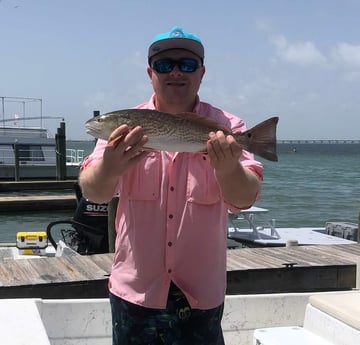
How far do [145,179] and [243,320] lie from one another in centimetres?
233

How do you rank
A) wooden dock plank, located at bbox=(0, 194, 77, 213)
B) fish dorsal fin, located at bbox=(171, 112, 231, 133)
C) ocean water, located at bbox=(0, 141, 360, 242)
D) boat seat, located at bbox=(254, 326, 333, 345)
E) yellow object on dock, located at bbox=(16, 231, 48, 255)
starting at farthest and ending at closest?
wooden dock plank, located at bbox=(0, 194, 77, 213), ocean water, located at bbox=(0, 141, 360, 242), yellow object on dock, located at bbox=(16, 231, 48, 255), boat seat, located at bbox=(254, 326, 333, 345), fish dorsal fin, located at bbox=(171, 112, 231, 133)

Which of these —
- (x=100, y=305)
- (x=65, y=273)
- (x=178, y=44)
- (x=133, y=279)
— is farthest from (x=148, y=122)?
(x=65, y=273)

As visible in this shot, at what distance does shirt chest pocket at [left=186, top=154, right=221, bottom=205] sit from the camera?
7.33 ft

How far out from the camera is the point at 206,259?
2264mm

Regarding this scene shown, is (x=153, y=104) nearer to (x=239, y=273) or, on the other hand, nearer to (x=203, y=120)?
(x=203, y=120)

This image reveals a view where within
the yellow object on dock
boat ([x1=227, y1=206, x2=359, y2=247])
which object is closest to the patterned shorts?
the yellow object on dock

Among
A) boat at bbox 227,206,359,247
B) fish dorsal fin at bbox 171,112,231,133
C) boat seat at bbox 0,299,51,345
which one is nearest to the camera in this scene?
fish dorsal fin at bbox 171,112,231,133

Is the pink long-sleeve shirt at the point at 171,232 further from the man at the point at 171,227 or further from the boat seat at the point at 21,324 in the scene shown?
the boat seat at the point at 21,324

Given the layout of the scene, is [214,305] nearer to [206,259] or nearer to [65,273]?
[206,259]

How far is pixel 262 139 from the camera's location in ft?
7.31

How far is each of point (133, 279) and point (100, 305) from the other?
177 centimetres

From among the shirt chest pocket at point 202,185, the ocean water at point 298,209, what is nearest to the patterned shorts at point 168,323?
the shirt chest pocket at point 202,185

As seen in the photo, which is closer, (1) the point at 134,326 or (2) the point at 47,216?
(1) the point at 134,326

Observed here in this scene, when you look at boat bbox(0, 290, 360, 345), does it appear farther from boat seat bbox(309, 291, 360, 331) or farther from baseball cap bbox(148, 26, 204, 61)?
baseball cap bbox(148, 26, 204, 61)
